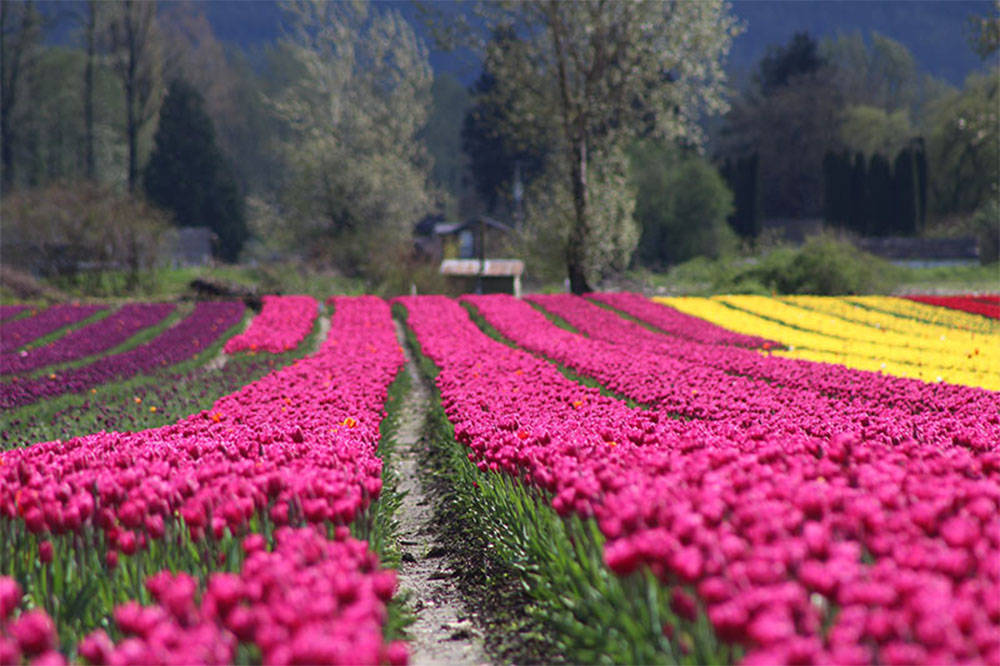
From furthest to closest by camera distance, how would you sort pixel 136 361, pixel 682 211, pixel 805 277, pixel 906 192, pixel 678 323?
pixel 906 192, pixel 682 211, pixel 805 277, pixel 678 323, pixel 136 361

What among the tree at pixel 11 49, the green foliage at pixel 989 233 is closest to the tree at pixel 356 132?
the tree at pixel 11 49

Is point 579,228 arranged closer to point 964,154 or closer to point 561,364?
point 561,364

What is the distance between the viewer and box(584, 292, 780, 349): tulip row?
16.5m

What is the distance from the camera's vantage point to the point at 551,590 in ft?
13.6

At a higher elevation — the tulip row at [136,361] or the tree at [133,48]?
the tree at [133,48]

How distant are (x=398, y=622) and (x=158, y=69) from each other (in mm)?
52971

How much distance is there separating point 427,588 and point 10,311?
2376cm

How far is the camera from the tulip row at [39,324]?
706 inches

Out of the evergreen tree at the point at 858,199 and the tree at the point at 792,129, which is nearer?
the evergreen tree at the point at 858,199

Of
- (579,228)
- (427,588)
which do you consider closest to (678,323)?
(579,228)

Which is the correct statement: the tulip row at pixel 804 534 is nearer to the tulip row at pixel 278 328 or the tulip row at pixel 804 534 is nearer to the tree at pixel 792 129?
the tulip row at pixel 278 328

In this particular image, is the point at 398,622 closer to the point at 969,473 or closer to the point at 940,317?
the point at 969,473

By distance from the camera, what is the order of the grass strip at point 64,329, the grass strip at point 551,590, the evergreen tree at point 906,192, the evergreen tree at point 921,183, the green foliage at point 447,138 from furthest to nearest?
the green foliage at point 447,138, the evergreen tree at point 906,192, the evergreen tree at point 921,183, the grass strip at point 64,329, the grass strip at point 551,590

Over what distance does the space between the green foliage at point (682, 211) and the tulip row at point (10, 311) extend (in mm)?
34962
